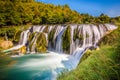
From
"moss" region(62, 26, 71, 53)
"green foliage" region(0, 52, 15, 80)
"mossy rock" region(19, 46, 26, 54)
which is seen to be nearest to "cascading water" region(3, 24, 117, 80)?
"moss" region(62, 26, 71, 53)

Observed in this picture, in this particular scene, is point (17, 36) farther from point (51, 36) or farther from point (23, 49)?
point (51, 36)

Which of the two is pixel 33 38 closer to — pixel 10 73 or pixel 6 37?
pixel 6 37

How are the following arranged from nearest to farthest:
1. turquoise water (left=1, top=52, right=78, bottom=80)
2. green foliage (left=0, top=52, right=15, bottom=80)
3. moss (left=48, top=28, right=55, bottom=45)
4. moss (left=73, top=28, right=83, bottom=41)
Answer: turquoise water (left=1, top=52, right=78, bottom=80) → green foliage (left=0, top=52, right=15, bottom=80) → moss (left=73, top=28, right=83, bottom=41) → moss (left=48, top=28, right=55, bottom=45)

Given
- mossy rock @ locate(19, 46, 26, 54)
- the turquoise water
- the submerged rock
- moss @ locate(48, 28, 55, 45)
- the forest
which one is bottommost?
the turquoise water

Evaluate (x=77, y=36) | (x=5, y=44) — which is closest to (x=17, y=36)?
(x=5, y=44)

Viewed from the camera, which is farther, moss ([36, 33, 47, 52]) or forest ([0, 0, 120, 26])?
forest ([0, 0, 120, 26])

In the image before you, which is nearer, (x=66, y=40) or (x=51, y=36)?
(x=66, y=40)

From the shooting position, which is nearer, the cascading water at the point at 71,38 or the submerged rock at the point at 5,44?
the cascading water at the point at 71,38

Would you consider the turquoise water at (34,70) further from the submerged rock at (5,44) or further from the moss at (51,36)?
the submerged rock at (5,44)

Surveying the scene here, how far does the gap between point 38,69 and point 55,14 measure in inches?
1074

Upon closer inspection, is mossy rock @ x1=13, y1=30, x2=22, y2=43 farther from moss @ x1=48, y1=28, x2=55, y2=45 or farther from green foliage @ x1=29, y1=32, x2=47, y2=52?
moss @ x1=48, y1=28, x2=55, y2=45

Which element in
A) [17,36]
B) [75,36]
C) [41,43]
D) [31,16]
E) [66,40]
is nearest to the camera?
[75,36]

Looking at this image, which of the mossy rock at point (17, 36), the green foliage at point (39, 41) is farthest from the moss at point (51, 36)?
the mossy rock at point (17, 36)

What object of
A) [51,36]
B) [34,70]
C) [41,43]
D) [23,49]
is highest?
[51,36]
